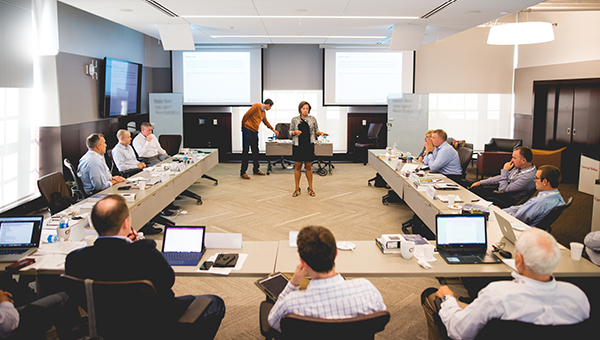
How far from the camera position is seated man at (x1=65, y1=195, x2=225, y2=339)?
214 cm

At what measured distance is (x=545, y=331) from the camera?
6.03ft

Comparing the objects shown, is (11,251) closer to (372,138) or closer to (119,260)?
(119,260)

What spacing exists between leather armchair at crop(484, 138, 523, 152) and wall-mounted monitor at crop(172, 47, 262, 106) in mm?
5545

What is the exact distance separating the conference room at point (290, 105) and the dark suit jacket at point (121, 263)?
45.5 inches

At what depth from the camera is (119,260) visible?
7.02 feet

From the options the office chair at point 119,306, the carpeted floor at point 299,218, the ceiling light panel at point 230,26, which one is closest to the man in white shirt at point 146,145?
the carpeted floor at point 299,218

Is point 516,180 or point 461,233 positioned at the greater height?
point 516,180

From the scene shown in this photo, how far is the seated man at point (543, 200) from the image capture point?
12.2ft

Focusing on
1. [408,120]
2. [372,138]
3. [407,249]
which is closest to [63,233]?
[407,249]

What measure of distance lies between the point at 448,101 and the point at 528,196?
6965 millimetres

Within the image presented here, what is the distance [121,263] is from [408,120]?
898cm

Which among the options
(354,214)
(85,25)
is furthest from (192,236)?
(85,25)

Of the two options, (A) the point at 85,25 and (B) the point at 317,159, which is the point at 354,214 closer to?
(B) the point at 317,159

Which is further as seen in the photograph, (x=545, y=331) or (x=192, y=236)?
(x=192, y=236)
